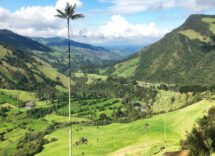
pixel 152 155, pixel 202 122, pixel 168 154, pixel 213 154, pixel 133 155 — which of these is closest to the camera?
pixel 213 154

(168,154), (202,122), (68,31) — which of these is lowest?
(168,154)

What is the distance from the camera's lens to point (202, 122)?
97.3 metres

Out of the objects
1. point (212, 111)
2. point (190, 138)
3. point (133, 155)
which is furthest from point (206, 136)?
point (133, 155)

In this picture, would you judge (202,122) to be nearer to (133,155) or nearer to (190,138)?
(190,138)

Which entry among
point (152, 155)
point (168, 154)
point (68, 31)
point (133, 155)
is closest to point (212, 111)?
point (168, 154)

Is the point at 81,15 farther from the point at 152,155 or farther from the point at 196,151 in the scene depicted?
the point at 152,155

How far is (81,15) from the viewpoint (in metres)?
84.9

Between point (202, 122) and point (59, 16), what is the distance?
1665 inches

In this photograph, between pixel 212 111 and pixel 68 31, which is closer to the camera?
pixel 68 31

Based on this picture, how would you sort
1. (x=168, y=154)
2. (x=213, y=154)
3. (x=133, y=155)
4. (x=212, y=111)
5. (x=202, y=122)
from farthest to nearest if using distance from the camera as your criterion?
(x=133, y=155)
(x=212, y=111)
(x=202, y=122)
(x=168, y=154)
(x=213, y=154)

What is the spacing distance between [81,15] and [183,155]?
36.9 m

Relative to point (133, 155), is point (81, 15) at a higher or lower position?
higher

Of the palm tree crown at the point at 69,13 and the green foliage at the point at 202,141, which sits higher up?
the palm tree crown at the point at 69,13

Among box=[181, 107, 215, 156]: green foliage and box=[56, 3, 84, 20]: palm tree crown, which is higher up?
box=[56, 3, 84, 20]: palm tree crown
